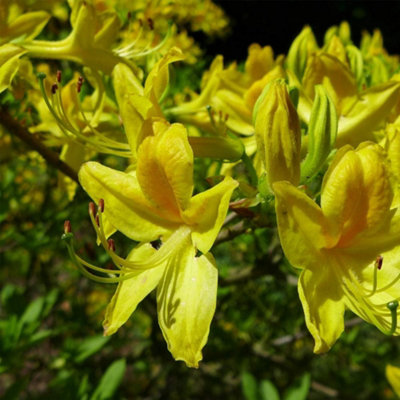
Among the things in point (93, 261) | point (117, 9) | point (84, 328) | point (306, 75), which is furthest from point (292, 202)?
point (84, 328)

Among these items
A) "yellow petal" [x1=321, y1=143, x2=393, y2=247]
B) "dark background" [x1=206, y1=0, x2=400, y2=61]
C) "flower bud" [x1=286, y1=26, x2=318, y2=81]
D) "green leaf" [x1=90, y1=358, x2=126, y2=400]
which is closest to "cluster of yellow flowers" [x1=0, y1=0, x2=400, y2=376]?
"yellow petal" [x1=321, y1=143, x2=393, y2=247]

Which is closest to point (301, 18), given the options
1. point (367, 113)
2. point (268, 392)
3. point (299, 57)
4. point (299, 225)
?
point (299, 57)

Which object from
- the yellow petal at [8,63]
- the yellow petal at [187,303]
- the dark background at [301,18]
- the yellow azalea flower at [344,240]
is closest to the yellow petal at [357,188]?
the yellow azalea flower at [344,240]

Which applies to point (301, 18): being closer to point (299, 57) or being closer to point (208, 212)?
point (299, 57)

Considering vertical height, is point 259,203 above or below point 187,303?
above

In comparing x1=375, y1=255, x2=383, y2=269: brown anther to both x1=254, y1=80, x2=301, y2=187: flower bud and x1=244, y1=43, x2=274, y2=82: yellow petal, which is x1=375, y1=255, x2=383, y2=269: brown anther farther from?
x1=244, y1=43, x2=274, y2=82: yellow petal

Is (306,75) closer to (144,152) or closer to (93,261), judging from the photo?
(144,152)

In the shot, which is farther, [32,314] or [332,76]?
[32,314]
